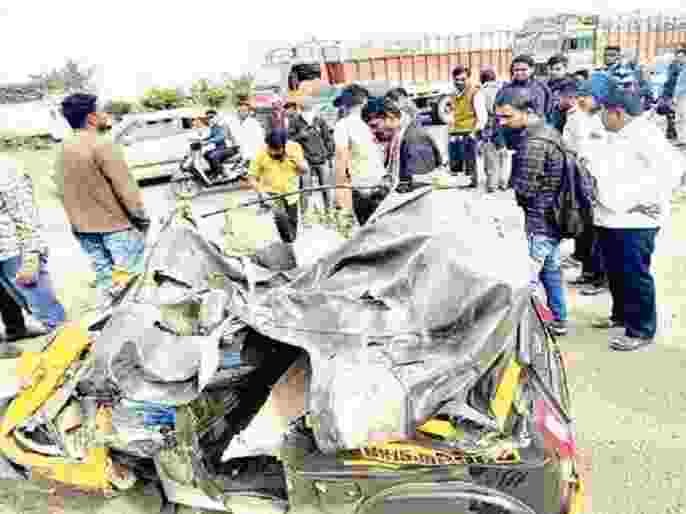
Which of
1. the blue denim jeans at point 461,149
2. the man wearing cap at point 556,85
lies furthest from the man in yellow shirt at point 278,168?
the blue denim jeans at point 461,149

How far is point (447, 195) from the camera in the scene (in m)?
2.63

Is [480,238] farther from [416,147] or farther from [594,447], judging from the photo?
[416,147]

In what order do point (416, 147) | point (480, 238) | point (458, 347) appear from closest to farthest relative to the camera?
point (458, 347)
point (480, 238)
point (416, 147)

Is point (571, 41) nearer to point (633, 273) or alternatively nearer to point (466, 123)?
point (466, 123)

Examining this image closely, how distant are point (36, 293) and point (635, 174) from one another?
400 cm

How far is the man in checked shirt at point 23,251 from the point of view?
439 cm

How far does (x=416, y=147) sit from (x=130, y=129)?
28.3 ft

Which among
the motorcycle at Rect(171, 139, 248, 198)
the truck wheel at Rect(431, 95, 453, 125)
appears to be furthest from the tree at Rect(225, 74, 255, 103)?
the motorcycle at Rect(171, 139, 248, 198)

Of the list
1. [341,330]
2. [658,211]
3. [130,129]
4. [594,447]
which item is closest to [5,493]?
[341,330]

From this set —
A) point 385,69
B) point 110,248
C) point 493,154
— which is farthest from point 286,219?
point 385,69

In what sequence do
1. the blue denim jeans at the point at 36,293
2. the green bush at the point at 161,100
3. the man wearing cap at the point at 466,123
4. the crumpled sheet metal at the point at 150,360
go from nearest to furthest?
the crumpled sheet metal at the point at 150,360 → the blue denim jeans at the point at 36,293 → the man wearing cap at the point at 466,123 → the green bush at the point at 161,100

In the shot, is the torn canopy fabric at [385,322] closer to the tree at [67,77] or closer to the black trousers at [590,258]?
the black trousers at [590,258]

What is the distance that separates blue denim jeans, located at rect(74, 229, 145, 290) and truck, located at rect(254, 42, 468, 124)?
10.2 metres

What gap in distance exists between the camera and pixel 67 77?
141 feet
